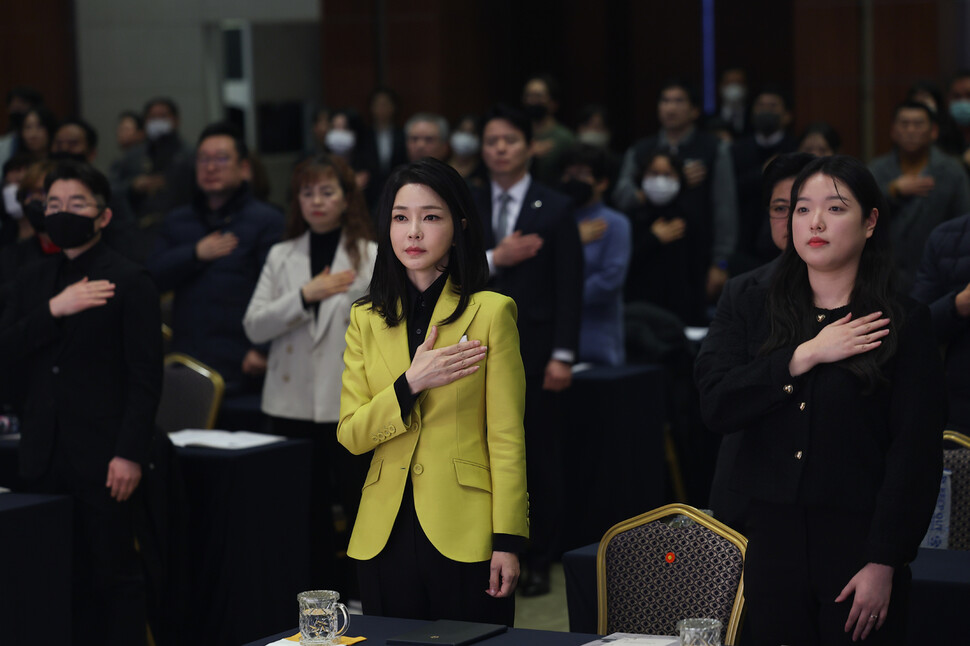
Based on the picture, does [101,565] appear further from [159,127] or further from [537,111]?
[159,127]

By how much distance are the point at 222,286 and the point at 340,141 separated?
8.55ft

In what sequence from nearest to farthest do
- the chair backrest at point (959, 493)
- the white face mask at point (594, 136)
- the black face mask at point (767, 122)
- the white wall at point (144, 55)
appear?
the chair backrest at point (959, 493), the black face mask at point (767, 122), the white face mask at point (594, 136), the white wall at point (144, 55)

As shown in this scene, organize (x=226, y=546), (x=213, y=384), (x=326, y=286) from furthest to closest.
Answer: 1. (x=213, y=384)
2. (x=326, y=286)
3. (x=226, y=546)

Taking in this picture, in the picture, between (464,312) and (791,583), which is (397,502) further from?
(791,583)

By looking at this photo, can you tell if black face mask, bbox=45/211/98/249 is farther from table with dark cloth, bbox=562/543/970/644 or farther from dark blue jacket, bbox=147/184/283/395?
table with dark cloth, bbox=562/543/970/644

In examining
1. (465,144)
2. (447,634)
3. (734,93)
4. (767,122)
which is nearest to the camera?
(447,634)

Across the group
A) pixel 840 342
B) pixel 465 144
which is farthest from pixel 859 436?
pixel 465 144

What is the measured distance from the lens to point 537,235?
4.93 m

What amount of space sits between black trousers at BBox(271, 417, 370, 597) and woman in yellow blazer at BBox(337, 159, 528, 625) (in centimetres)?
194

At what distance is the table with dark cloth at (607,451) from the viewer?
5.55 meters

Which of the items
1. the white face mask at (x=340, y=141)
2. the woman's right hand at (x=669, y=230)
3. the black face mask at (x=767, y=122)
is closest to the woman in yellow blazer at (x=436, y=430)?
the woman's right hand at (x=669, y=230)

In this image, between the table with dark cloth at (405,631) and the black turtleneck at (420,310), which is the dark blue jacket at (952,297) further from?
the table with dark cloth at (405,631)

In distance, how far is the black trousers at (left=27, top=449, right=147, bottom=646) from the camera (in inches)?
157

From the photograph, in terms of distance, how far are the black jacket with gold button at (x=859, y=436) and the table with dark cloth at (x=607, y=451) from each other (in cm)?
288
